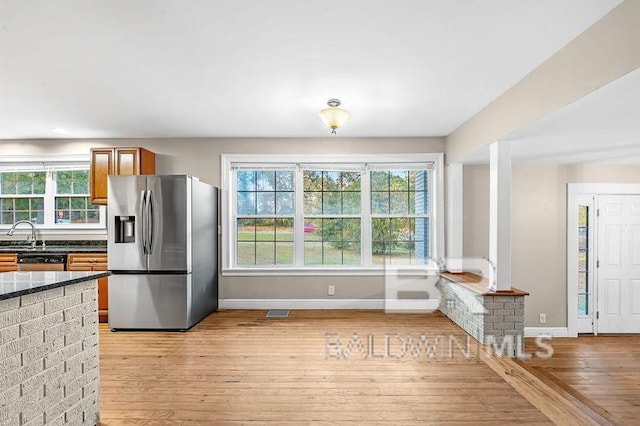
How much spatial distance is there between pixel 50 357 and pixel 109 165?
11.5 ft

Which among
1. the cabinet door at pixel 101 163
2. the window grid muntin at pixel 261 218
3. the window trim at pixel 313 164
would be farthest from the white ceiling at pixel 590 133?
the cabinet door at pixel 101 163

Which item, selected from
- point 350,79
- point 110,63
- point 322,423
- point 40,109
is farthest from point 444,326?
point 40,109

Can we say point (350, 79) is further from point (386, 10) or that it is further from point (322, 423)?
point (322, 423)

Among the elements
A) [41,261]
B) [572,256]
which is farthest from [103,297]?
[572,256]

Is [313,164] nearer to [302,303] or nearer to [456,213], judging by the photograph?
[302,303]

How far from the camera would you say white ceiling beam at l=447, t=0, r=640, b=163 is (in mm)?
1938

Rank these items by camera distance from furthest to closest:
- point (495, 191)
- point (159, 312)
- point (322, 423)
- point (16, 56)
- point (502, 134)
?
point (159, 312), point (495, 191), point (502, 134), point (16, 56), point (322, 423)

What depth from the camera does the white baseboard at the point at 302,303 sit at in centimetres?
517

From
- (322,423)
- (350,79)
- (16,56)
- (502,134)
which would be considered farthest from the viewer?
(502,134)

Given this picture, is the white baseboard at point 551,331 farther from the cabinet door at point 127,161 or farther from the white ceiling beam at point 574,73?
the cabinet door at point 127,161

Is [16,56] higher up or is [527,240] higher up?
[16,56]

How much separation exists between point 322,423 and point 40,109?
4.09 metres

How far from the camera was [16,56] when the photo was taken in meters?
2.66

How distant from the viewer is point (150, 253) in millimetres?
4195
